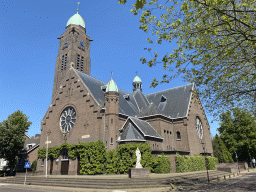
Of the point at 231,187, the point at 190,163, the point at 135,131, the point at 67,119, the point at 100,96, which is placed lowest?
the point at 231,187

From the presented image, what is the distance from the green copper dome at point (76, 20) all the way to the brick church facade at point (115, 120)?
919 inches

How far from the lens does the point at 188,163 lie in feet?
99.8

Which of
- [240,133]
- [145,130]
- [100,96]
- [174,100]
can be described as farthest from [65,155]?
[240,133]

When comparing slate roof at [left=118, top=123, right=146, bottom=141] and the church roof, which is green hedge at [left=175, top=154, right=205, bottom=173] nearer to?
slate roof at [left=118, top=123, right=146, bottom=141]

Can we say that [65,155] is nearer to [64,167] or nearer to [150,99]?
[64,167]

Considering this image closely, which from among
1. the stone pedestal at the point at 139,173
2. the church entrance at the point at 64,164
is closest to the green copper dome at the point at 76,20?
the church entrance at the point at 64,164

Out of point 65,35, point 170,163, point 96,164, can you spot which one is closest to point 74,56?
point 65,35

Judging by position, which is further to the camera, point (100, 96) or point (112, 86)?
point (100, 96)

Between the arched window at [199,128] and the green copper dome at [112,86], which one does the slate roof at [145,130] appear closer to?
the green copper dome at [112,86]

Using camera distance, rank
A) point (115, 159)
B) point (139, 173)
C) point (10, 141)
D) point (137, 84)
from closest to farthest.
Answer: point (139, 173)
point (115, 159)
point (10, 141)
point (137, 84)

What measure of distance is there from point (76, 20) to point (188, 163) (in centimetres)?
4790

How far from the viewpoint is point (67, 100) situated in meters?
36.3

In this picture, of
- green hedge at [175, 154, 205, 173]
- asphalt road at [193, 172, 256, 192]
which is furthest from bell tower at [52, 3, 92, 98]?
asphalt road at [193, 172, 256, 192]

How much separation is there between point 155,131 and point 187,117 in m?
7.25
